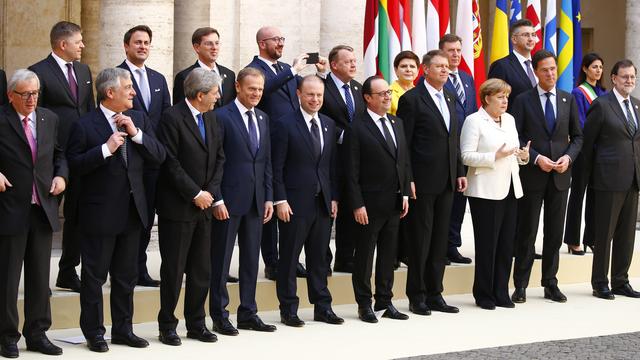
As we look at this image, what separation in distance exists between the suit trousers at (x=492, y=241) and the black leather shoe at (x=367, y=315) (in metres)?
1.20

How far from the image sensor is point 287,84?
1039 cm

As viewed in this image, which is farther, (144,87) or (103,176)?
(144,87)

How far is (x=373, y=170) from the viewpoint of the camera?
32.3ft

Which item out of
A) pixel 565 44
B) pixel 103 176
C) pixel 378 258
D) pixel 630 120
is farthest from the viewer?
pixel 565 44

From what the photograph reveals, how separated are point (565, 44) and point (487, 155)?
465 centimetres

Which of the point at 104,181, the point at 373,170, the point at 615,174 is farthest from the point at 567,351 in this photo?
the point at 104,181

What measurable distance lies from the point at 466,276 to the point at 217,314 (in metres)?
2.84

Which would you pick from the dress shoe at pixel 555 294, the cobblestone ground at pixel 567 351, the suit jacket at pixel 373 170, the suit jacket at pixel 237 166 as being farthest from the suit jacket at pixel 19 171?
the dress shoe at pixel 555 294

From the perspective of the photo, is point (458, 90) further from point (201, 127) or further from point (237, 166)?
point (201, 127)

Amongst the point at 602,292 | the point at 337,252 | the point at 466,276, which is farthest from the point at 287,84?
the point at 602,292

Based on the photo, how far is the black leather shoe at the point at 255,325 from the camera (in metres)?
9.33

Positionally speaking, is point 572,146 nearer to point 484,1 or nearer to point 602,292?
point 602,292

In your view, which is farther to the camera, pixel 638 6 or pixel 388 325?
pixel 638 6

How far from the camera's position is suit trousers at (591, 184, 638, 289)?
11.2 m
